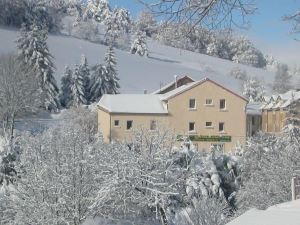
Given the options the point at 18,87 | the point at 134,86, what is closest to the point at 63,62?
the point at 134,86

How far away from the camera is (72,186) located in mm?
21750

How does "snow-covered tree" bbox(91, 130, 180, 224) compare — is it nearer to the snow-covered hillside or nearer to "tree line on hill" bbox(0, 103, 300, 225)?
"tree line on hill" bbox(0, 103, 300, 225)

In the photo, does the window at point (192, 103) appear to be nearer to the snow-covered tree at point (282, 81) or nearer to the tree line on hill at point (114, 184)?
the tree line on hill at point (114, 184)

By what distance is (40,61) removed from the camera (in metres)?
56.1

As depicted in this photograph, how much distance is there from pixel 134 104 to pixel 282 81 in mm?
51390

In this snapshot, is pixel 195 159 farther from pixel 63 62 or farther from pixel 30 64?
pixel 63 62

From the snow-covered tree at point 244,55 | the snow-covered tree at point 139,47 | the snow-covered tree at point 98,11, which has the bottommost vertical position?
the snow-covered tree at point 139,47

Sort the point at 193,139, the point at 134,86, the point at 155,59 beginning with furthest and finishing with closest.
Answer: the point at 155,59, the point at 134,86, the point at 193,139

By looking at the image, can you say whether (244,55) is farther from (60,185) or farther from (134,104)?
(60,185)

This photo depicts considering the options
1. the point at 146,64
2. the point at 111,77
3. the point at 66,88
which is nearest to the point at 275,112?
the point at 111,77

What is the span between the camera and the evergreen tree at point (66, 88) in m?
58.6

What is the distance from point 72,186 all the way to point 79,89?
37.1m

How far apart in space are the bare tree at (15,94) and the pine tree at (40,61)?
18.0ft

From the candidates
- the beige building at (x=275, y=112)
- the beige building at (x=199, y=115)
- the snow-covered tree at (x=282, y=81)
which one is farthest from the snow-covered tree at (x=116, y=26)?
the beige building at (x=199, y=115)
